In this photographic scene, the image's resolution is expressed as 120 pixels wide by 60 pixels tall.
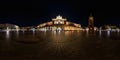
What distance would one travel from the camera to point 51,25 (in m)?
172

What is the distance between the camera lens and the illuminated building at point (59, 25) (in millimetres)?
164750

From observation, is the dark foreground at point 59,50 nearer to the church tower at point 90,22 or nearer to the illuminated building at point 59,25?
the illuminated building at point 59,25

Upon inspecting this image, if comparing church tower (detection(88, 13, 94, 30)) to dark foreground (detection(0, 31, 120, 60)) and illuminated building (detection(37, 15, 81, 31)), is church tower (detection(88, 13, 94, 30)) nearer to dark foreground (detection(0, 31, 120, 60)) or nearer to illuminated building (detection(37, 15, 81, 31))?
illuminated building (detection(37, 15, 81, 31))

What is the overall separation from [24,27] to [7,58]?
17599cm

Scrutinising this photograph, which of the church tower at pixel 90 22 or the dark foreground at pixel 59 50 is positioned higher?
the church tower at pixel 90 22

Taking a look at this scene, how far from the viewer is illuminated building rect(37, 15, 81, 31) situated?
165 m

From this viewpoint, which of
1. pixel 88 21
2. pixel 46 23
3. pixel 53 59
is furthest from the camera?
pixel 88 21

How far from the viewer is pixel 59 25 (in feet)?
556

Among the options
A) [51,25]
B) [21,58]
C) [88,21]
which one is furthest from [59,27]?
[21,58]

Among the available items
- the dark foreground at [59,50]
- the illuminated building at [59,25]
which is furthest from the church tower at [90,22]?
the dark foreground at [59,50]

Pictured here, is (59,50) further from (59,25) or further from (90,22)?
(90,22)

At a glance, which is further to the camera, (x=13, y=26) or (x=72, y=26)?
(x=13, y=26)

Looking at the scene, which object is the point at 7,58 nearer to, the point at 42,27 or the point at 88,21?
the point at 42,27

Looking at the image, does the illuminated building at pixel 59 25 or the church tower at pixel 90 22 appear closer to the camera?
the illuminated building at pixel 59 25
